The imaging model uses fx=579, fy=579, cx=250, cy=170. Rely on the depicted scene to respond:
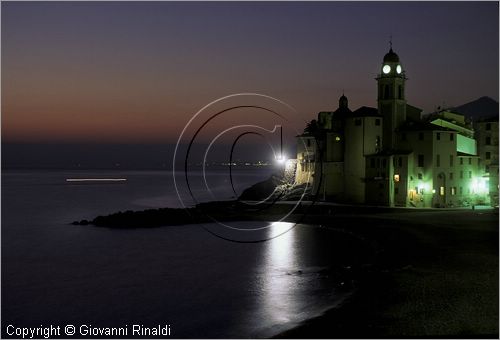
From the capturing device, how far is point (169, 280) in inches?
1465

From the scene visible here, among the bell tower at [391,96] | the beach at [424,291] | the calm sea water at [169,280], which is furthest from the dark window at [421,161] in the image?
the beach at [424,291]

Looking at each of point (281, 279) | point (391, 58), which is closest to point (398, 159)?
point (391, 58)

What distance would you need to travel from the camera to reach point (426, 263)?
3416 centimetres

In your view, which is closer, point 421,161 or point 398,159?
point 421,161

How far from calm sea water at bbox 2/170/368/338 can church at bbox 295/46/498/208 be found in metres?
11.9

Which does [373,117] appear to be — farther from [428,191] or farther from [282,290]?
[282,290]

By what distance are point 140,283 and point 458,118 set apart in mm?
53991

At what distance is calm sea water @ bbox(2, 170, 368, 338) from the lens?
91.9 ft

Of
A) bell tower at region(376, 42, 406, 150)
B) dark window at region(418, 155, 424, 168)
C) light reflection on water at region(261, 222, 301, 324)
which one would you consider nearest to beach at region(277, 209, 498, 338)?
light reflection on water at region(261, 222, 301, 324)

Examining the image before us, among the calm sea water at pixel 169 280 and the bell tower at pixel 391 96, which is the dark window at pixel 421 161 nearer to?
the bell tower at pixel 391 96

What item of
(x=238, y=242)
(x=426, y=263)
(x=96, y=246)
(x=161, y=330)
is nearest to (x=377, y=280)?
(x=426, y=263)

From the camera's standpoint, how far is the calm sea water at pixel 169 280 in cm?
2802

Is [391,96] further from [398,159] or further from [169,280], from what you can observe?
[169,280]

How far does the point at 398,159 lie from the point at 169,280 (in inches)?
1426
